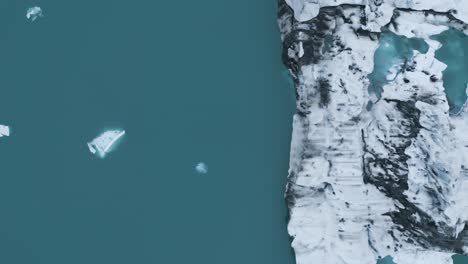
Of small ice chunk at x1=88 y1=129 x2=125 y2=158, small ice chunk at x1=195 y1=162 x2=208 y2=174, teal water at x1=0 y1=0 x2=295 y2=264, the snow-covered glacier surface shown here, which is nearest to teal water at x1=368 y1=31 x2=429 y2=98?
the snow-covered glacier surface

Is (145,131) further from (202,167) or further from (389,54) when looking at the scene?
(389,54)

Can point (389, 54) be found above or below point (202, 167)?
above

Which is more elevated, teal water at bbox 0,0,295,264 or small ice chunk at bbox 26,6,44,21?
small ice chunk at bbox 26,6,44,21

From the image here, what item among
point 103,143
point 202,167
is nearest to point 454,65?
point 202,167

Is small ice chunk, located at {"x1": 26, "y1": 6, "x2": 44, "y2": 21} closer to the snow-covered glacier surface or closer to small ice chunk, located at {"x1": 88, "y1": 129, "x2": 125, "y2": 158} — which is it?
small ice chunk, located at {"x1": 88, "y1": 129, "x2": 125, "y2": 158}

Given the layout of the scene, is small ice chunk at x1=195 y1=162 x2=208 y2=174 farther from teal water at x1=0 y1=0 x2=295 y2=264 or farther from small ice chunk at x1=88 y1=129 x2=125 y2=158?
small ice chunk at x1=88 y1=129 x2=125 y2=158
